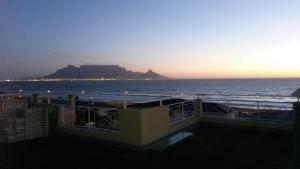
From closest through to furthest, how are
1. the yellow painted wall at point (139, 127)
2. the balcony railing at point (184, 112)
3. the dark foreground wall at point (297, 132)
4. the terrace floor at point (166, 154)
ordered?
the dark foreground wall at point (297, 132) → the terrace floor at point (166, 154) → the yellow painted wall at point (139, 127) → the balcony railing at point (184, 112)

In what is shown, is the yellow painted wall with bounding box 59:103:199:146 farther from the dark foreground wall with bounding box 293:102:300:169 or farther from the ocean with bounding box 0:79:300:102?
the dark foreground wall with bounding box 293:102:300:169

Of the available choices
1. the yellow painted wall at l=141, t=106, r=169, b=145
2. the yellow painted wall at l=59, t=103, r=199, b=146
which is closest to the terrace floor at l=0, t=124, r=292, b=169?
the yellow painted wall at l=59, t=103, r=199, b=146

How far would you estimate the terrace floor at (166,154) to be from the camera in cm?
521

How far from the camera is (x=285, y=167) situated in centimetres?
497

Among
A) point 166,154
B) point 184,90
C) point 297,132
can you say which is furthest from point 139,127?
point 184,90

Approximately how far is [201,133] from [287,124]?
7.83 ft

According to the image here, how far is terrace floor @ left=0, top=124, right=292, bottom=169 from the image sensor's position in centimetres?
521

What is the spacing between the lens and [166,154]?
584cm

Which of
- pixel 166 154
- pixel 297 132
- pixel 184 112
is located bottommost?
pixel 166 154

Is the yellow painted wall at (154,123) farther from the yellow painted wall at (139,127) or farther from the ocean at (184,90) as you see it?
the ocean at (184,90)

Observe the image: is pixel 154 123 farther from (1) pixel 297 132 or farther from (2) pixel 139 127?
(1) pixel 297 132

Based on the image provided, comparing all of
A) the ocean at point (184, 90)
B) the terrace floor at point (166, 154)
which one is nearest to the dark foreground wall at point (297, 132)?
the terrace floor at point (166, 154)

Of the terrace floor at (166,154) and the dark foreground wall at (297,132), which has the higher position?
the dark foreground wall at (297,132)

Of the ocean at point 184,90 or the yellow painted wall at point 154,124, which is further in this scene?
the ocean at point 184,90
